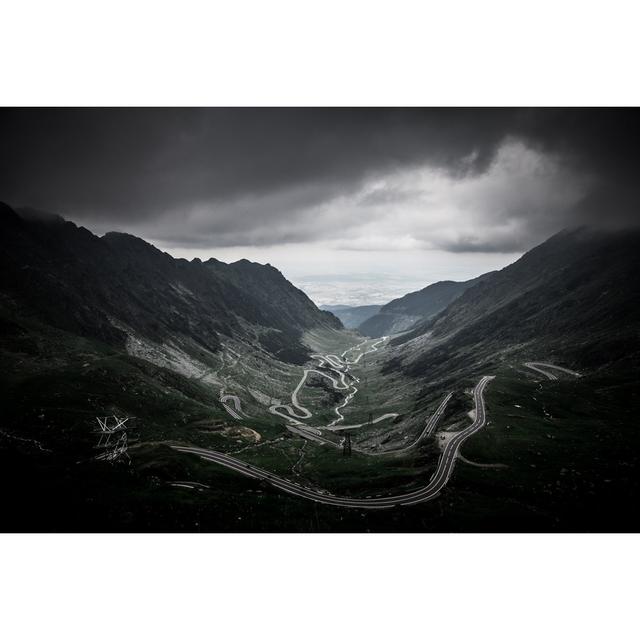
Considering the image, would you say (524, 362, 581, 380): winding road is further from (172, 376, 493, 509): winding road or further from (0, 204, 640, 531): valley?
(172, 376, 493, 509): winding road

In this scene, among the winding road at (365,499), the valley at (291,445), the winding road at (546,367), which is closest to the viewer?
the valley at (291,445)

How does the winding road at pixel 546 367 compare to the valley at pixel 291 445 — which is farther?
the winding road at pixel 546 367

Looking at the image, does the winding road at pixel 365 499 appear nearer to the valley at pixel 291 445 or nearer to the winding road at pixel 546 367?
the valley at pixel 291 445

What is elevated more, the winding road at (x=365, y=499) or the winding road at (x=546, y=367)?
the winding road at (x=546, y=367)

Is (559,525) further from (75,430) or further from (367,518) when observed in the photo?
(75,430)

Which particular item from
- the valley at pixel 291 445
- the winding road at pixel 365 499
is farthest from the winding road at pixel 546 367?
the winding road at pixel 365 499

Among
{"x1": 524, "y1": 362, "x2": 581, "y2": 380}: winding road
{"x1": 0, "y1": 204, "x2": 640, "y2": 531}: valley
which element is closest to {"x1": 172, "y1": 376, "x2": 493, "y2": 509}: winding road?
{"x1": 0, "y1": 204, "x2": 640, "y2": 531}: valley

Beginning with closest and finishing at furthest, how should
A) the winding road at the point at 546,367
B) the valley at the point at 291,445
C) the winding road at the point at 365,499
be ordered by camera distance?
the valley at the point at 291,445, the winding road at the point at 365,499, the winding road at the point at 546,367

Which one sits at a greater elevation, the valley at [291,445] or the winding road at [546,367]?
the winding road at [546,367]
